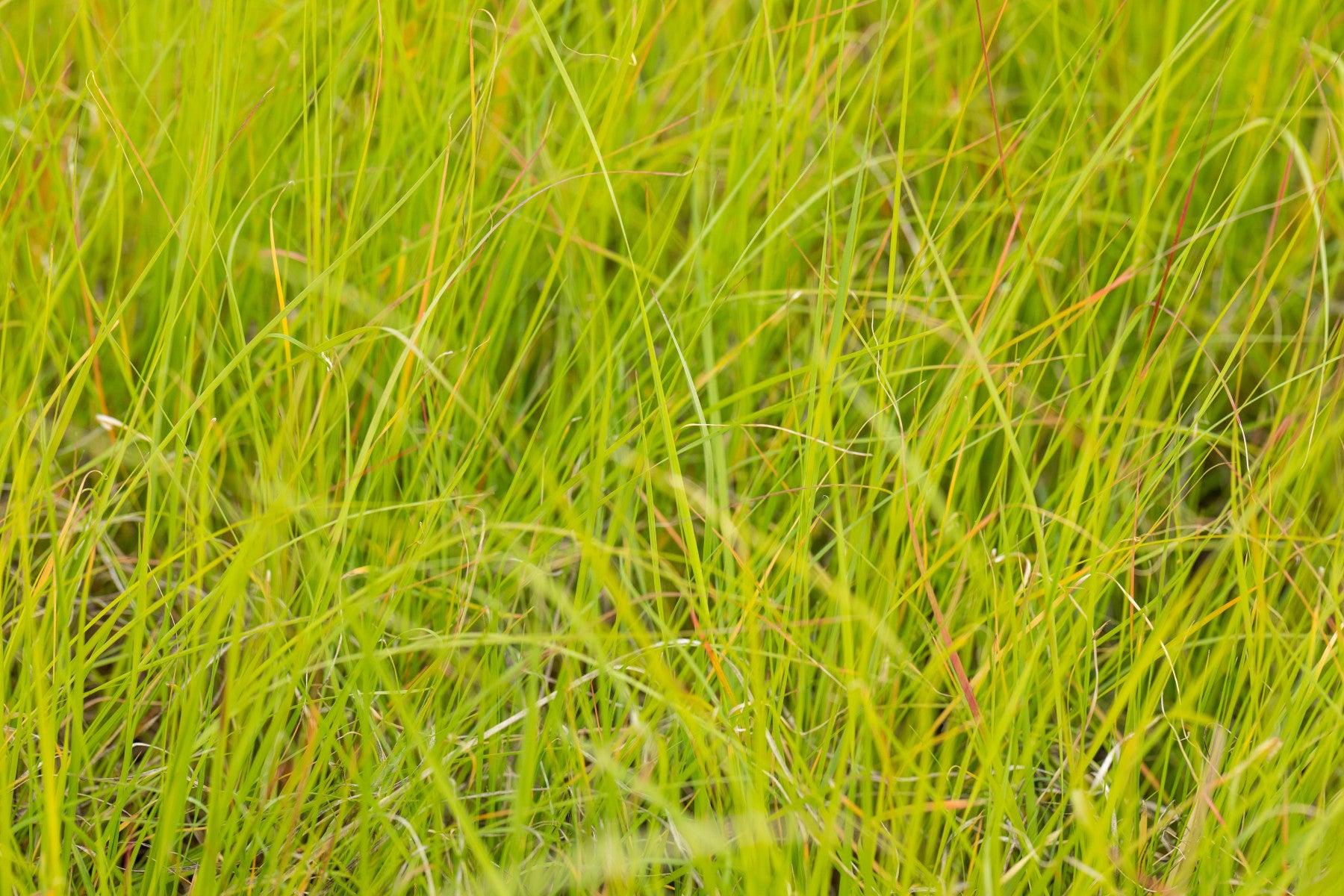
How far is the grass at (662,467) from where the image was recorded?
0.86m

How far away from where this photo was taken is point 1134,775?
896 millimetres

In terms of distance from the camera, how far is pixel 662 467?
1.08m

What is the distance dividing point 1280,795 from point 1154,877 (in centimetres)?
12

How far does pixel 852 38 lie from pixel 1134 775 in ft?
2.80

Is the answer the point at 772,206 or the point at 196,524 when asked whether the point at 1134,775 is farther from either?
the point at 196,524

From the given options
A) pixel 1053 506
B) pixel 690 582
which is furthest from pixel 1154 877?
pixel 690 582

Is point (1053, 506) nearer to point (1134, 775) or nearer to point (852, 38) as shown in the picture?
point (1134, 775)

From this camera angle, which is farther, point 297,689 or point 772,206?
point 772,206

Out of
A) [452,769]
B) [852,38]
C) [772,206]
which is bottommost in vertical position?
[452,769]

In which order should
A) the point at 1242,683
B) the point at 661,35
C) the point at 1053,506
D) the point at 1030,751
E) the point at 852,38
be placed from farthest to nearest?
1. the point at 661,35
2. the point at 852,38
3. the point at 1053,506
4. the point at 1242,683
5. the point at 1030,751

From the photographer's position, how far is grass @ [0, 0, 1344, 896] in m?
0.86

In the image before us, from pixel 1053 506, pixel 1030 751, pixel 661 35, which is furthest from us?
pixel 661 35

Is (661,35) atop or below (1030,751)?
atop

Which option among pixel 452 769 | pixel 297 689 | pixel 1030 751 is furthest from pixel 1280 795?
pixel 297 689
